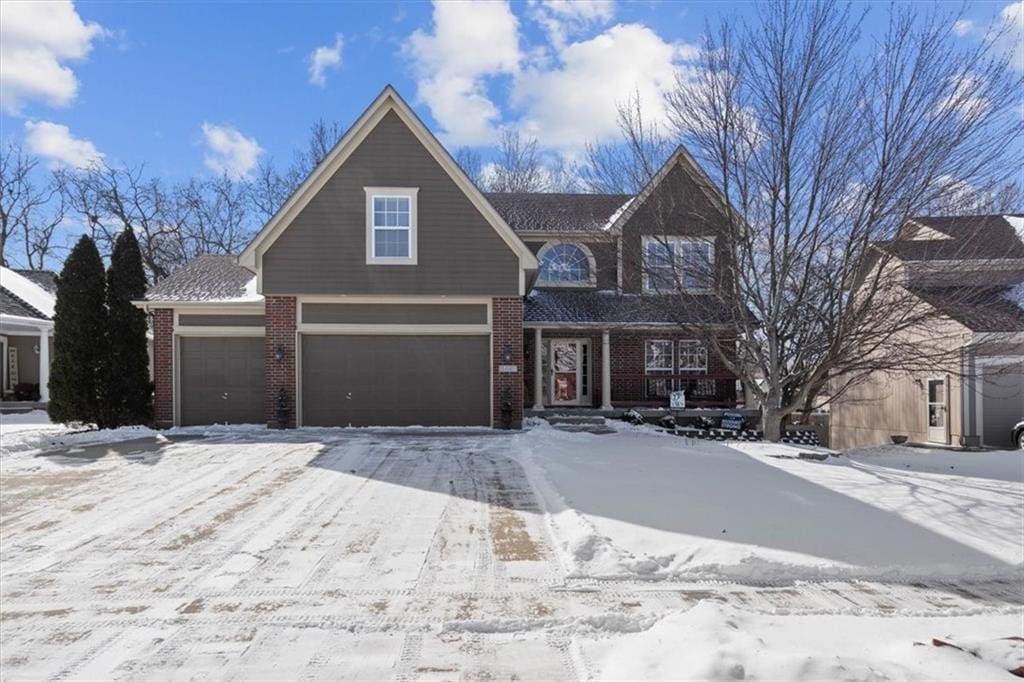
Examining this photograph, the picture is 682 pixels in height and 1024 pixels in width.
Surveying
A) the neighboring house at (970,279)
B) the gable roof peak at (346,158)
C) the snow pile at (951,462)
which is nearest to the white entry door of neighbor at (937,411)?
the neighboring house at (970,279)

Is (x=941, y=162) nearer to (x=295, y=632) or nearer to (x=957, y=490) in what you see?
(x=957, y=490)

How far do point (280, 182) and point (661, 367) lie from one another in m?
27.0

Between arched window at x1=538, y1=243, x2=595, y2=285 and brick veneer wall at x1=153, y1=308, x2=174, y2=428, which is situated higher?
arched window at x1=538, y1=243, x2=595, y2=285

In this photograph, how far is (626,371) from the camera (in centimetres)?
1750

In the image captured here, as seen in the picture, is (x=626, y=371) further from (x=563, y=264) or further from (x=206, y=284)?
(x=206, y=284)

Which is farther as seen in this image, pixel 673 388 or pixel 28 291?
pixel 28 291

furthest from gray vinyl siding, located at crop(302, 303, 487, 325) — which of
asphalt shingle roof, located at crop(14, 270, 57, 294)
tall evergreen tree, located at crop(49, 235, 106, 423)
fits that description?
asphalt shingle roof, located at crop(14, 270, 57, 294)

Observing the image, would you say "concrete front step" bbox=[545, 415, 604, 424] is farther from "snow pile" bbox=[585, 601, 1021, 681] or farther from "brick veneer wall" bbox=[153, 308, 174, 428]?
"snow pile" bbox=[585, 601, 1021, 681]

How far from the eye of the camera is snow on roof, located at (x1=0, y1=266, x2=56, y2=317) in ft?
76.0

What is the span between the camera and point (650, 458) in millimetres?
10211

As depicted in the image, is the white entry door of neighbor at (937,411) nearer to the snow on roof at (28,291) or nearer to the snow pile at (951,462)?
the snow pile at (951,462)

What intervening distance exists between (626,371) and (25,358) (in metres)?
22.7

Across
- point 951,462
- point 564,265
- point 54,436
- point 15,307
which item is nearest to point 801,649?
point 951,462

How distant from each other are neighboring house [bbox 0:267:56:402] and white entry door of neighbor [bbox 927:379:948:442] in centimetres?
2749
